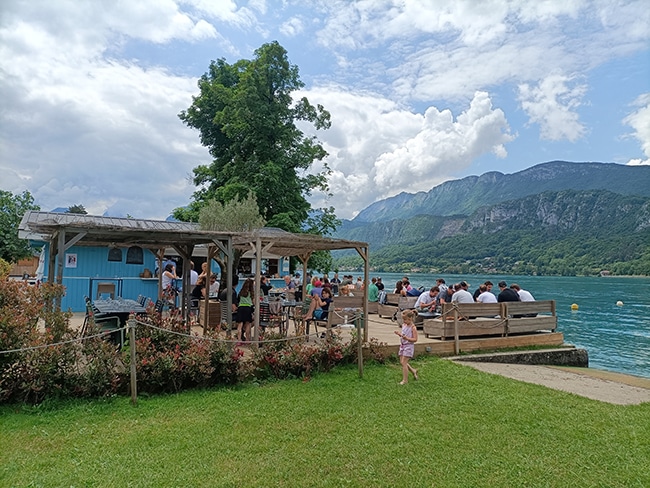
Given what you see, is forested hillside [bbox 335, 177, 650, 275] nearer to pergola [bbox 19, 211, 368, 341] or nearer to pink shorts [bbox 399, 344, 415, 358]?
pergola [bbox 19, 211, 368, 341]

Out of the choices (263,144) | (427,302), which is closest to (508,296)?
(427,302)

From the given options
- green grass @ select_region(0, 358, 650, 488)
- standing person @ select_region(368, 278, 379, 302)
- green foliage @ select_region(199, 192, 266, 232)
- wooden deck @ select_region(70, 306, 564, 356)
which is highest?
green foliage @ select_region(199, 192, 266, 232)

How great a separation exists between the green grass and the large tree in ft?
55.0

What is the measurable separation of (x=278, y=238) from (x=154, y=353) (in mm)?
3082

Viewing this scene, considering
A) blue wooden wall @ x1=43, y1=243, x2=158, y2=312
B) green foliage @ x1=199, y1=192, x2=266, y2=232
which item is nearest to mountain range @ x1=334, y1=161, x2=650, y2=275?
green foliage @ x1=199, y1=192, x2=266, y2=232

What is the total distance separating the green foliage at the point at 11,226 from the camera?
27.4 m

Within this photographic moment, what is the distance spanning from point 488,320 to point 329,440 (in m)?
6.83

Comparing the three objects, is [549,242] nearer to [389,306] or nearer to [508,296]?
[389,306]

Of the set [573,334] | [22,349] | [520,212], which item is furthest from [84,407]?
[520,212]

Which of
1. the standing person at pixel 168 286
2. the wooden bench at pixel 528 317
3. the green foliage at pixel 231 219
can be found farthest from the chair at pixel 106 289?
the wooden bench at pixel 528 317

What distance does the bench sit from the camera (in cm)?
993

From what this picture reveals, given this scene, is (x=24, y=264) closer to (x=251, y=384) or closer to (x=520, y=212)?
(x=251, y=384)

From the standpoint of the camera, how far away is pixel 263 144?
23.7 metres

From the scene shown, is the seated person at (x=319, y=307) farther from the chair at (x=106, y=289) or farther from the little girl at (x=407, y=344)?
the chair at (x=106, y=289)
